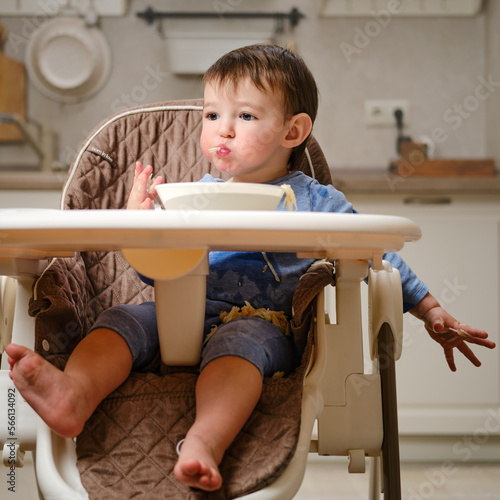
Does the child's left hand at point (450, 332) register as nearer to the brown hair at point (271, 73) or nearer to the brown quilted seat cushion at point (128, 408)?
the brown quilted seat cushion at point (128, 408)

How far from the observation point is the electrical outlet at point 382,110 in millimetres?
2320

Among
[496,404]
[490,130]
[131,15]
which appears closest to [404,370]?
[496,404]

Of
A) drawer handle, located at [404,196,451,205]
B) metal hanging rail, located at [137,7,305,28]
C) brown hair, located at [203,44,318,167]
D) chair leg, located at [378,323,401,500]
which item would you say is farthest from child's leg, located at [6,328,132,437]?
metal hanging rail, located at [137,7,305,28]

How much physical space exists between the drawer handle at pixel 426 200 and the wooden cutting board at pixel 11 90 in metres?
1.38

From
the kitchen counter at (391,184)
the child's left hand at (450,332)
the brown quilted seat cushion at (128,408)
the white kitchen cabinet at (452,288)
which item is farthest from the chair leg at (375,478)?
the kitchen counter at (391,184)

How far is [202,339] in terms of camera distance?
0.81 metres

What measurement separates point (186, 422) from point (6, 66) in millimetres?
1928

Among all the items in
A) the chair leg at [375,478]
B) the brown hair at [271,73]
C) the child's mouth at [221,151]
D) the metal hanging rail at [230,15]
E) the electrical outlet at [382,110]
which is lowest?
the chair leg at [375,478]

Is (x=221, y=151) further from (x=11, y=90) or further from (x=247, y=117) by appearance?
(x=11, y=90)

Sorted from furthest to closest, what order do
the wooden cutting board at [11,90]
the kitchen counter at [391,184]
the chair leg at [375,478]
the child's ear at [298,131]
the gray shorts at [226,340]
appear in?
the wooden cutting board at [11,90], the kitchen counter at [391,184], the chair leg at [375,478], the child's ear at [298,131], the gray shorts at [226,340]

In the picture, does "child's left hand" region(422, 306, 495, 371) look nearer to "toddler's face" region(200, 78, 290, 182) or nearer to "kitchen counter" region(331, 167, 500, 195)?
"toddler's face" region(200, 78, 290, 182)

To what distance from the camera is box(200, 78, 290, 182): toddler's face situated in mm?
934

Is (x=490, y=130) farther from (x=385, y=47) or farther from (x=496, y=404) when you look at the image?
(x=496, y=404)

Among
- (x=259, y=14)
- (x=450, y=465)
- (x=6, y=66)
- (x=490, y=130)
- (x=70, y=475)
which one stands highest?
(x=259, y=14)
